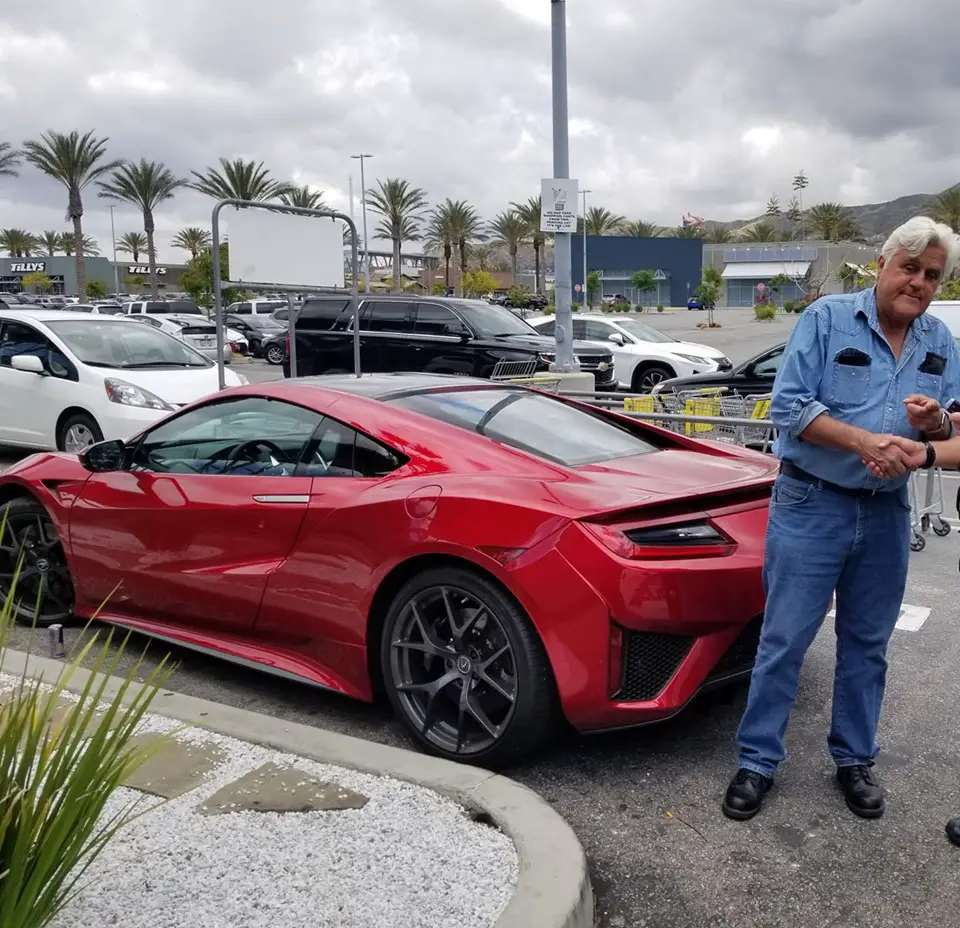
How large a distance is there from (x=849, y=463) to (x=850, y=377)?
26 cm

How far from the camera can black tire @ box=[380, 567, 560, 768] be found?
3.46m

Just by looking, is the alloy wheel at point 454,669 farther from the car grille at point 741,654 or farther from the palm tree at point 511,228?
the palm tree at point 511,228

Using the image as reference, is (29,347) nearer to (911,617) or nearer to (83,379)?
(83,379)

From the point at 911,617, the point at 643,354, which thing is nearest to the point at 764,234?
the point at 643,354

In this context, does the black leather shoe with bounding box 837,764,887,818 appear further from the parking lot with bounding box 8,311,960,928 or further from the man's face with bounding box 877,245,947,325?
the man's face with bounding box 877,245,947,325

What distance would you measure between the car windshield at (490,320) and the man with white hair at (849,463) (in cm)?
1244

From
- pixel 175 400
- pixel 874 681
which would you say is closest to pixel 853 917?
pixel 874 681

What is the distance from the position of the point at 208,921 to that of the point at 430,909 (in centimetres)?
55

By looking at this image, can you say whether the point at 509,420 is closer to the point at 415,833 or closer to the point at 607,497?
the point at 607,497

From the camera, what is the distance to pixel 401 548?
3689mm

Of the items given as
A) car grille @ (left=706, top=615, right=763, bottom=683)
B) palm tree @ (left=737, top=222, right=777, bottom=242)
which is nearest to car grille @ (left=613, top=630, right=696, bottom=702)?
car grille @ (left=706, top=615, right=763, bottom=683)

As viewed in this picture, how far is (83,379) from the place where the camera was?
9648mm

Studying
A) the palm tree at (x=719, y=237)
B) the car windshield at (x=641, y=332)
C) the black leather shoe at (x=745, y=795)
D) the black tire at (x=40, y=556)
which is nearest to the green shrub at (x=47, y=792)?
the black leather shoe at (x=745, y=795)

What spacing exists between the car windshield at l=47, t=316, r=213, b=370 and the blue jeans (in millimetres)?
8036
